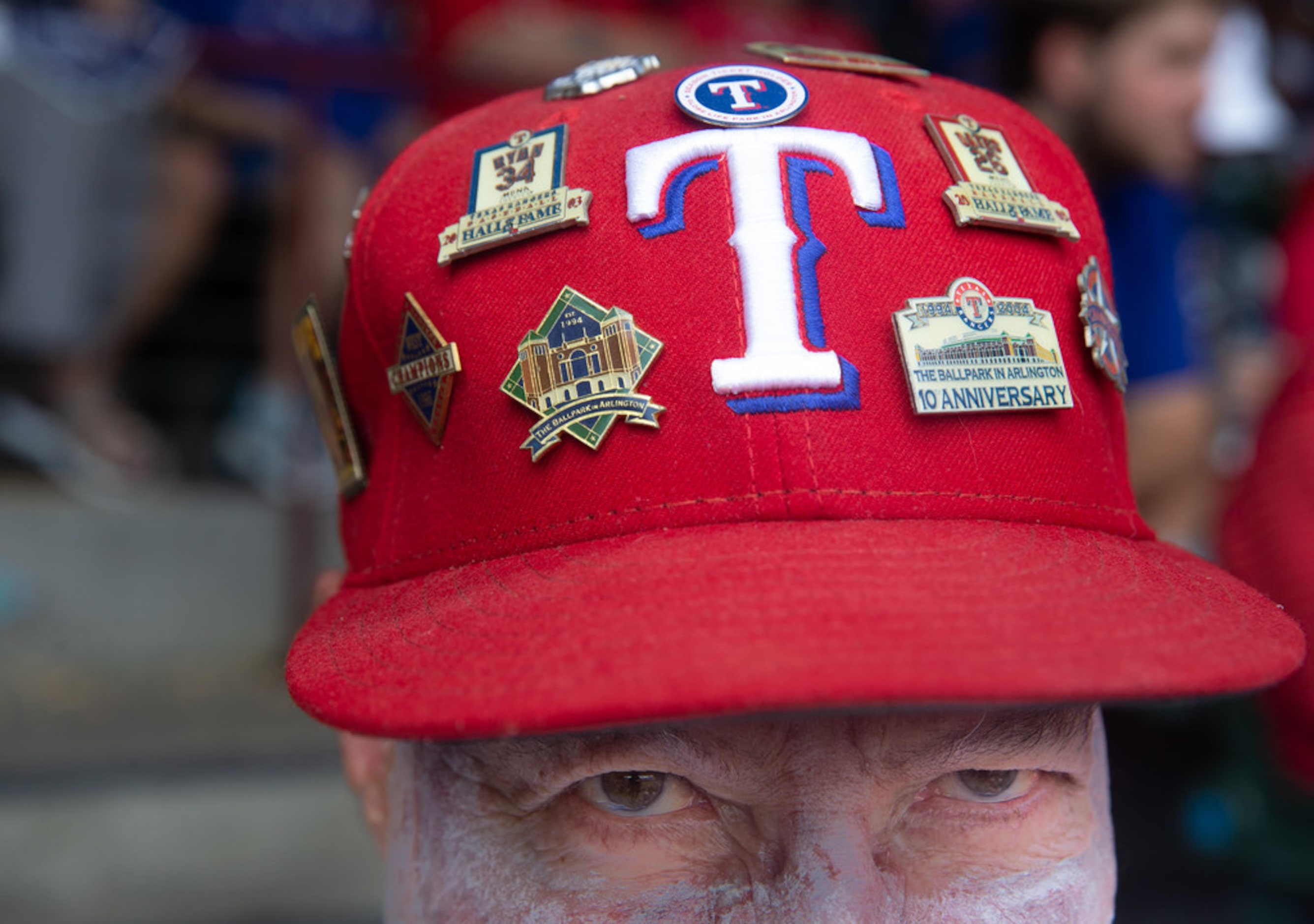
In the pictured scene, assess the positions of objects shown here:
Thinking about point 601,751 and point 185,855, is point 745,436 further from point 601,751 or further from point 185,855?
point 185,855

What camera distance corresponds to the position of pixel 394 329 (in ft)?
3.22

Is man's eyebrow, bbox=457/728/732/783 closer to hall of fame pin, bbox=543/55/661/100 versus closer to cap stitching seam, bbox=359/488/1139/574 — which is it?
cap stitching seam, bbox=359/488/1139/574

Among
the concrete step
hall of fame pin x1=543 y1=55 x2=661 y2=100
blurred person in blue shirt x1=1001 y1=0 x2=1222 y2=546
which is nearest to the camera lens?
hall of fame pin x1=543 y1=55 x2=661 y2=100

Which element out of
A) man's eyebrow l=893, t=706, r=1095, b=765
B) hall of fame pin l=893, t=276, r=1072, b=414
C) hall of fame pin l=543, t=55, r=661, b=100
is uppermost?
hall of fame pin l=543, t=55, r=661, b=100

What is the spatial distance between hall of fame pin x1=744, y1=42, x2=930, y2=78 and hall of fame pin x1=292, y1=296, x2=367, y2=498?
510mm

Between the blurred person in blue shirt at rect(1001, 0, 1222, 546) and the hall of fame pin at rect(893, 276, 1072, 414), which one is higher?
the blurred person in blue shirt at rect(1001, 0, 1222, 546)

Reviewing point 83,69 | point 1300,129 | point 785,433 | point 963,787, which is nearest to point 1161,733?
point 1300,129

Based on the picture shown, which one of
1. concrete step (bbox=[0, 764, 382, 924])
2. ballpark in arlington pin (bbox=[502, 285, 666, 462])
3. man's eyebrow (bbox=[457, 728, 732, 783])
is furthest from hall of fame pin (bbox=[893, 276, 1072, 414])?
concrete step (bbox=[0, 764, 382, 924])

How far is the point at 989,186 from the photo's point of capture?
0.94 metres

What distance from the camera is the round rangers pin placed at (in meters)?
0.92

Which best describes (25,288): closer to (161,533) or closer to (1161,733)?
(161,533)

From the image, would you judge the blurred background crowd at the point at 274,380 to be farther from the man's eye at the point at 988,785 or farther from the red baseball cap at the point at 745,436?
the red baseball cap at the point at 745,436

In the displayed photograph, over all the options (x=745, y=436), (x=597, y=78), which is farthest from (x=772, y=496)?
(x=597, y=78)

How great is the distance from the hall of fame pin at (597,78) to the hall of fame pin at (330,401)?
12.8 inches
